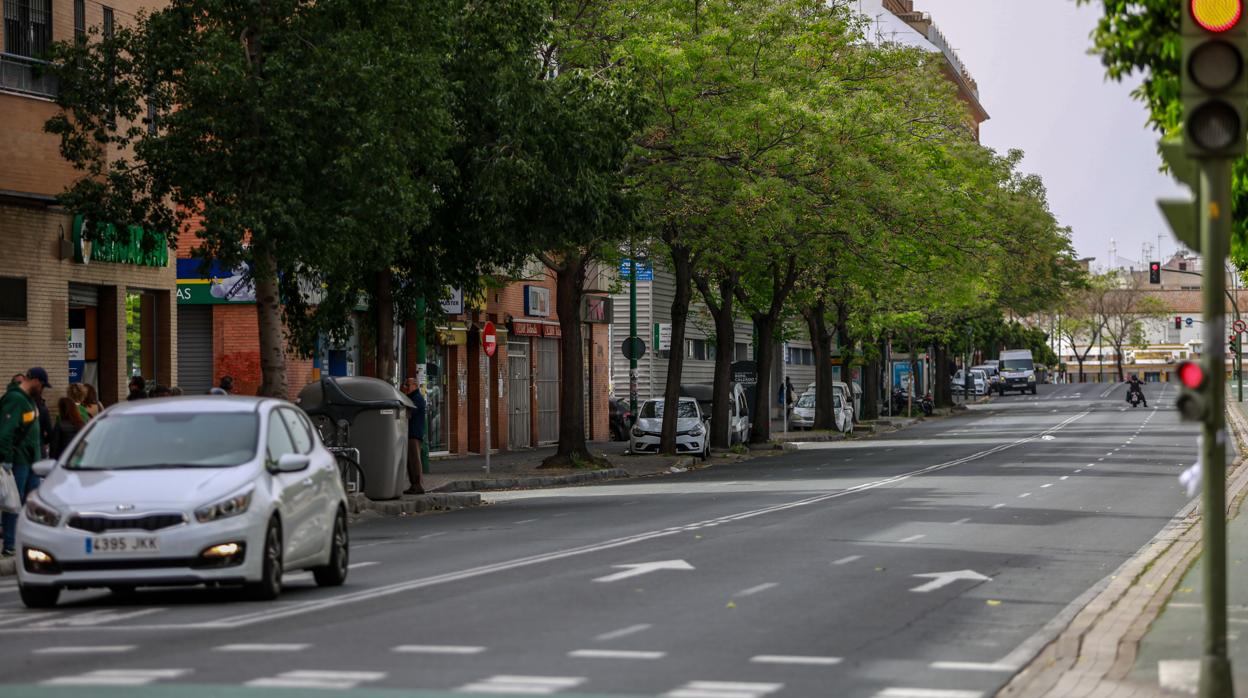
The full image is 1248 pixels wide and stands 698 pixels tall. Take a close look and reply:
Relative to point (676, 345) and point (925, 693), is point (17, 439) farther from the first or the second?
point (676, 345)

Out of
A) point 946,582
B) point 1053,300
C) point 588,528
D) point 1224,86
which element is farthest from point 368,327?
point 1053,300

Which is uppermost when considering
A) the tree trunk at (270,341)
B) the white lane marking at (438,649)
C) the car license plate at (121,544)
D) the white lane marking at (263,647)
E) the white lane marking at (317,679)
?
the tree trunk at (270,341)

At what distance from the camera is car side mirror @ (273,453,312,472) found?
1409 centimetres

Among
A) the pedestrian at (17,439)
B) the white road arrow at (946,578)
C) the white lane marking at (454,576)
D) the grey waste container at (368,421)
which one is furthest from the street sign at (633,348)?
the white road arrow at (946,578)

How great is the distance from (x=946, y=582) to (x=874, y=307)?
5552 centimetres

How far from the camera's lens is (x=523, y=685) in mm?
9664

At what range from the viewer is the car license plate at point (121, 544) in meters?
13.2

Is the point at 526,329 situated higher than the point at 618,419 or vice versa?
the point at 526,329

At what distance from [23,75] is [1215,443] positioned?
74.4 feet

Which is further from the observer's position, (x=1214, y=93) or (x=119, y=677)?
(x=119, y=677)

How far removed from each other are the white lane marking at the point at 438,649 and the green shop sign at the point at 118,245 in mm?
16308

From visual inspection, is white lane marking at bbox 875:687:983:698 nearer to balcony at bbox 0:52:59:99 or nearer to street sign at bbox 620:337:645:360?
balcony at bbox 0:52:59:99

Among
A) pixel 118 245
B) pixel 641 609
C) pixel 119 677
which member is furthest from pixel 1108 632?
pixel 118 245

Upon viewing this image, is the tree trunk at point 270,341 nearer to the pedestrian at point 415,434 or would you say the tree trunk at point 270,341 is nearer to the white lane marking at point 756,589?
the pedestrian at point 415,434
